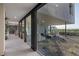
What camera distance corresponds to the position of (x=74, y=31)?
8.68 ft

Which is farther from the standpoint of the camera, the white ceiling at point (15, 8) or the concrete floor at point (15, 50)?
the concrete floor at point (15, 50)

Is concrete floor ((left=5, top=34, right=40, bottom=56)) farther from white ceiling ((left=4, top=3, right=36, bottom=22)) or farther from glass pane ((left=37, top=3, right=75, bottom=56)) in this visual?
Answer: white ceiling ((left=4, top=3, right=36, bottom=22))

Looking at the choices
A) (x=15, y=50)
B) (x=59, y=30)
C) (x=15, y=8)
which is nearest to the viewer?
(x=59, y=30)

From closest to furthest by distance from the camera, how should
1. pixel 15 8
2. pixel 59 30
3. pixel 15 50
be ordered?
pixel 59 30 → pixel 15 50 → pixel 15 8

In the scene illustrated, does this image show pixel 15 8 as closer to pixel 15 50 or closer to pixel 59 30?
pixel 15 50

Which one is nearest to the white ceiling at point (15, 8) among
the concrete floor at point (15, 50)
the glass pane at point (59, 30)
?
the glass pane at point (59, 30)

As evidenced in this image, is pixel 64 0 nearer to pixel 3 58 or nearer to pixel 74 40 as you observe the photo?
pixel 74 40

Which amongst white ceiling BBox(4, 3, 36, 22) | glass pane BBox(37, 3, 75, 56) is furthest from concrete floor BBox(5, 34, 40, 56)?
white ceiling BBox(4, 3, 36, 22)

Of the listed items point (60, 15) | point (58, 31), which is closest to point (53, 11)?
point (60, 15)

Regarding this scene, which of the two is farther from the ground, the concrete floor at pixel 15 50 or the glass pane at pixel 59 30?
the glass pane at pixel 59 30

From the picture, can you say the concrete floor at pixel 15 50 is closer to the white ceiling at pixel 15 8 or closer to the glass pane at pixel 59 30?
the glass pane at pixel 59 30

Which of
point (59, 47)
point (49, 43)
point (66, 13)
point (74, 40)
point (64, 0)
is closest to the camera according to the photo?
point (64, 0)

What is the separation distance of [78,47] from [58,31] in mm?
703

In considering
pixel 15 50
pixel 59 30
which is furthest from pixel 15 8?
pixel 59 30
